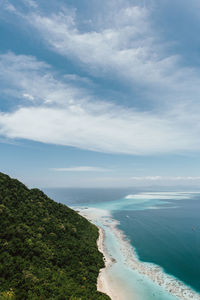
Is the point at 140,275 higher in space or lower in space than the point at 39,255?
lower

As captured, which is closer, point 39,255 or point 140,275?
point 39,255

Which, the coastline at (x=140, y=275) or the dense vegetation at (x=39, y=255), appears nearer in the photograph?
the dense vegetation at (x=39, y=255)

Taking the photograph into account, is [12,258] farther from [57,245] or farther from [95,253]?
[95,253]

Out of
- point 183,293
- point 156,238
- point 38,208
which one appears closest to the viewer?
point 183,293

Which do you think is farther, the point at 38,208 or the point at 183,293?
the point at 38,208

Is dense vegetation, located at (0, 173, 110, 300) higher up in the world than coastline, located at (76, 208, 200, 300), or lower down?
higher up

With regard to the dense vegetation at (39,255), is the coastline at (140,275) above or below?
below

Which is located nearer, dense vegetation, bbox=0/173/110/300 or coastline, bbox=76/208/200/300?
dense vegetation, bbox=0/173/110/300

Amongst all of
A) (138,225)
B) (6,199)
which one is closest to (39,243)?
(6,199)
